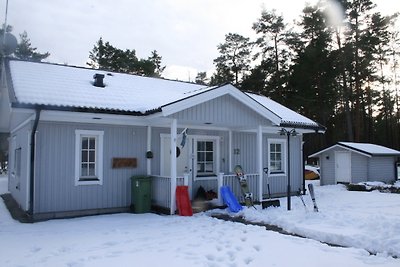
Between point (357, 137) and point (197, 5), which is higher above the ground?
point (197, 5)

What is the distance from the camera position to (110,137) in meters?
10.1

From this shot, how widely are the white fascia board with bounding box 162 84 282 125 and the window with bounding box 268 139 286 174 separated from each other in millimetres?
2531

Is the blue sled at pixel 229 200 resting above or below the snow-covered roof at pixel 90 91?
below

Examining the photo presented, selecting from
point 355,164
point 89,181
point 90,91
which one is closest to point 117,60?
point 355,164

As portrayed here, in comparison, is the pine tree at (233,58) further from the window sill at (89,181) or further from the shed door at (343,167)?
the window sill at (89,181)

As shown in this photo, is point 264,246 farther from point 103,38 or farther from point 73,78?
point 103,38

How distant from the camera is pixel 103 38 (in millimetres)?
38125

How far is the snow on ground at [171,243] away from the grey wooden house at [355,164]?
10668mm

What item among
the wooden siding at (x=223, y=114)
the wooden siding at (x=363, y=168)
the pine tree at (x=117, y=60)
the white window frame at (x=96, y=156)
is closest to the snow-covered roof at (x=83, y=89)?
the wooden siding at (x=223, y=114)

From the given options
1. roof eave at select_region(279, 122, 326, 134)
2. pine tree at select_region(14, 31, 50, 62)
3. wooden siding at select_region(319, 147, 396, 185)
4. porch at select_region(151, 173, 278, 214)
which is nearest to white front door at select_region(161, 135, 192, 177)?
porch at select_region(151, 173, 278, 214)

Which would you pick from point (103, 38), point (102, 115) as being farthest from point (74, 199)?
point (103, 38)

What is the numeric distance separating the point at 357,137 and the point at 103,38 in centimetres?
2686

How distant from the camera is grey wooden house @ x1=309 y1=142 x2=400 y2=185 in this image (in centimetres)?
1925

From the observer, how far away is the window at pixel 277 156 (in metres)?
14.0
